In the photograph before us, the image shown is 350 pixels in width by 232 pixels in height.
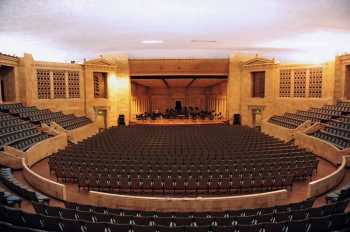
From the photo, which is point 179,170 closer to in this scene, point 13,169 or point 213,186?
point 213,186

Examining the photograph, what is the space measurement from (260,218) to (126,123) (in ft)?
66.1

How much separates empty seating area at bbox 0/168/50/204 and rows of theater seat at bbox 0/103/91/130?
896cm

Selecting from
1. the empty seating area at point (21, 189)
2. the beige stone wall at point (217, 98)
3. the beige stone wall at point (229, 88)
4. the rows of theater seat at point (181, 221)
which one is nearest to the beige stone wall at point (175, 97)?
the beige stone wall at point (217, 98)

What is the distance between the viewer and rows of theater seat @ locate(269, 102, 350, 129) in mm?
16453

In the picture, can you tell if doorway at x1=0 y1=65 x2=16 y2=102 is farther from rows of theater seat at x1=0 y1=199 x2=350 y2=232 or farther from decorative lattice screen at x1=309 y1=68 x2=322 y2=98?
decorative lattice screen at x1=309 y1=68 x2=322 y2=98

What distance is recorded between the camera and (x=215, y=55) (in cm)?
2297

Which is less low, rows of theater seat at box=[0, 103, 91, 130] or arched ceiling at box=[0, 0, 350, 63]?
arched ceiling at box=[0, 0, 350, 63]

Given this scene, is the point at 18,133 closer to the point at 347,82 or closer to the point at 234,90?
the point at 234,90

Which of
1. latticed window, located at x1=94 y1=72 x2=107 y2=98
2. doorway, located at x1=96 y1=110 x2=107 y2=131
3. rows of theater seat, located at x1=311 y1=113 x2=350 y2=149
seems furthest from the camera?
latticed window, located at x1=94 y1=72 x2=107 y2=98

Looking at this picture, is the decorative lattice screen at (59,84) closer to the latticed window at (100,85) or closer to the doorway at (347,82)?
the latticed window at (100,85)

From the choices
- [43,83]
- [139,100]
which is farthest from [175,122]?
[43,83]

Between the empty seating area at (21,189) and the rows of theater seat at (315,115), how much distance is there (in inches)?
615

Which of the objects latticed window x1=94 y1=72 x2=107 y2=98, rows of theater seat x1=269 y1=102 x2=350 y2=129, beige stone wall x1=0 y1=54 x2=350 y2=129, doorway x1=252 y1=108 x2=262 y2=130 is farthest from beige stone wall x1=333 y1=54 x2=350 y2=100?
latticed window x1=94 y1=72 x2=107 y2=98

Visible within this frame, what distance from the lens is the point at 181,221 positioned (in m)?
5.00
